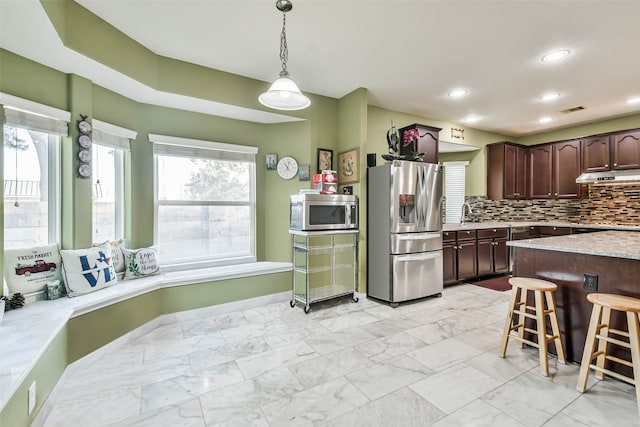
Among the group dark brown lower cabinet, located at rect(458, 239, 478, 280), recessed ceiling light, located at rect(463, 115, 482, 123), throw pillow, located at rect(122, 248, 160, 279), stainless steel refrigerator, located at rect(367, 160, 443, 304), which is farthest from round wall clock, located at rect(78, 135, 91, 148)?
recessed ceiling light, located at rect(463, 115, 482, 123)

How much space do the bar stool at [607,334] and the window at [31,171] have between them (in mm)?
4196

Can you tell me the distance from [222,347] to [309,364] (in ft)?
2.74

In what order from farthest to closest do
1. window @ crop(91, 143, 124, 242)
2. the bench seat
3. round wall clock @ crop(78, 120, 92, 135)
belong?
window @ crop(91, 143, 124, 242) < round wall clock @ crop(78, 120, 92, 135) < the bench seat

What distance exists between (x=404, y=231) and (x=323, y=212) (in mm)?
1052

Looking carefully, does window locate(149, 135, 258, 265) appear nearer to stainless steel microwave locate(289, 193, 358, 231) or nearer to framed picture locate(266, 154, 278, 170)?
framed picture locate(266, 154, 278, 170)

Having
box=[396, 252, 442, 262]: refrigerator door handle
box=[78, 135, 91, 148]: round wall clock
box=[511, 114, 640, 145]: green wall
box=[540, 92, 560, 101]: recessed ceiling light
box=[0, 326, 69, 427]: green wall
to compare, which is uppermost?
box=[540, 92, 560, 101]: recessed ceiling light

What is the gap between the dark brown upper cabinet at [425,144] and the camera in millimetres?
4270

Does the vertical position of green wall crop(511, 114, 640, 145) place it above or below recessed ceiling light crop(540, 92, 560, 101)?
below

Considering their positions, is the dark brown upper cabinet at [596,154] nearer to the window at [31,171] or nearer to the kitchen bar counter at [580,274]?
the kitchen bar counter at [580,274]

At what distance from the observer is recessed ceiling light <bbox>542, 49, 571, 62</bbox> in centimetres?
271

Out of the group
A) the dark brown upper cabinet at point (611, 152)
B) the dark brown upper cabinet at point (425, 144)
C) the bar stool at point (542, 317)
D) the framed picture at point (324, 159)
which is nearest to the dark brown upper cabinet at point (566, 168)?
the dark brown upper cabinet at point (611, 152)

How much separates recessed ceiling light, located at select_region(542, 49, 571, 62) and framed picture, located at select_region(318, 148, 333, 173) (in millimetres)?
2507

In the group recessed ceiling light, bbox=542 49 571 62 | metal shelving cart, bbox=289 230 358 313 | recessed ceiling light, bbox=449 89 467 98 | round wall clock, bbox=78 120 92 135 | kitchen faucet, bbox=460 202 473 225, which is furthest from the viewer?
kitchen faucet, bbox=460 202 473 225

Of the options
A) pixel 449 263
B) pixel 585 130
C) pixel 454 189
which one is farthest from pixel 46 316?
pixel 585 130
